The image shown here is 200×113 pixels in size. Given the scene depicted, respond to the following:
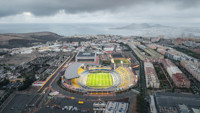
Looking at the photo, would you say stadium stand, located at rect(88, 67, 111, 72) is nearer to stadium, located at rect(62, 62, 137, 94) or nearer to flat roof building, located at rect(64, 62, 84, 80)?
stadium, located at rect(62, 62, 137, 94)

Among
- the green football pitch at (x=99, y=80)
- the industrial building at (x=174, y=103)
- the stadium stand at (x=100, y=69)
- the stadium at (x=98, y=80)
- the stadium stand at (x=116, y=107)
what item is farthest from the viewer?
the stadium stand at (x=100, y=69)

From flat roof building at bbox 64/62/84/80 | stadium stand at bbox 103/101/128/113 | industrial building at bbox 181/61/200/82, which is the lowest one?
stadium stand at bbox 103/101/128/113

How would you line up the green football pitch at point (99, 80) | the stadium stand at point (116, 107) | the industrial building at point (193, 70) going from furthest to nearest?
the industrial building at point (193, 70) → the green football pitch at point (99, 80) → the stadium stand at point (116, 107)

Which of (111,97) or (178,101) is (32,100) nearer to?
(111,97)

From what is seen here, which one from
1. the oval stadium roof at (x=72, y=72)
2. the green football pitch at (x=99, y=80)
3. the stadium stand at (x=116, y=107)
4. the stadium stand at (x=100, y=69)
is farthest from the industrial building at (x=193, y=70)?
the oval stadium roof at (x=72, y=72)

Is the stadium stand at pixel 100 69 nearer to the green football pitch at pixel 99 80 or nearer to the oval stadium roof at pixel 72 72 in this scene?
the green football pitch at pixel 99 80

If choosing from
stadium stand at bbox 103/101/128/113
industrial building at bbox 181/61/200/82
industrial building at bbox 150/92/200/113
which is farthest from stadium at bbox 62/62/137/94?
industrial building at bbox 181/61/200/82

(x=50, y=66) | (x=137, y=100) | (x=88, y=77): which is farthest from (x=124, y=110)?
(x=50, y=66)
